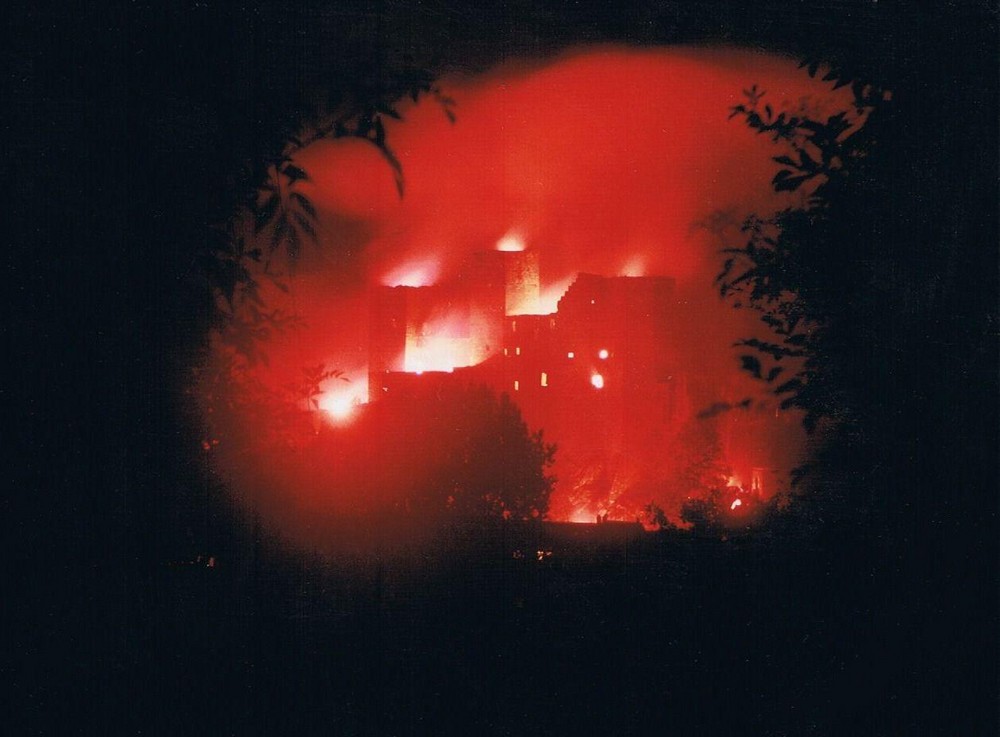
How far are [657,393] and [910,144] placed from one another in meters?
42.4

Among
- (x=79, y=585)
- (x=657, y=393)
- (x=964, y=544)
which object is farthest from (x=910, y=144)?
(x=657, y=393)

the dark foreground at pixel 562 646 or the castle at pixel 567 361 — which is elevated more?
the castle at pixel 567 361

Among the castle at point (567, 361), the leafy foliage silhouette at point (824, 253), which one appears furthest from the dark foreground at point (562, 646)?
the castle at point (567, 361)

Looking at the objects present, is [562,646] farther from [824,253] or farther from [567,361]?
[567,361]

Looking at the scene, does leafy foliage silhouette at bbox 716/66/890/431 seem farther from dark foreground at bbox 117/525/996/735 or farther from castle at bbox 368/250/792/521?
castle at bbox 368/250/792/521

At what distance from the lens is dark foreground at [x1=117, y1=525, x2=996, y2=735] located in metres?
3.96

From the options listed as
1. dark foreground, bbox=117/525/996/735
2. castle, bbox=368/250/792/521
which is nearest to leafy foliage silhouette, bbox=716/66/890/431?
dark foreground, bbox=117/525/996/735

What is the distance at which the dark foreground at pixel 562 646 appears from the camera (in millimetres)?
3959

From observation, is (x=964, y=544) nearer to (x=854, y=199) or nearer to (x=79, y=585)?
(x=854, y=199)

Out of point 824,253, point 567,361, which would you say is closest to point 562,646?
point 824,253

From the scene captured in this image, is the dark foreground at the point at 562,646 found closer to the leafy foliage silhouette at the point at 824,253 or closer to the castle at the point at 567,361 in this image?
the leafy foliage silhouette at the point at 824,253

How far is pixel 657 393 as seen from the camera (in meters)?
45.8

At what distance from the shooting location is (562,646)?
5.61 meters

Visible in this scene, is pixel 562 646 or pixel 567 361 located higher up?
pixel 567 361
